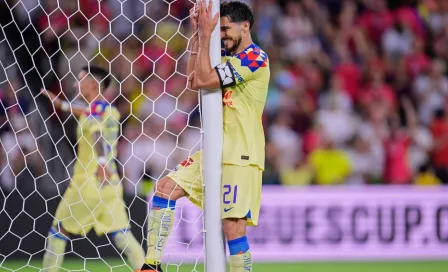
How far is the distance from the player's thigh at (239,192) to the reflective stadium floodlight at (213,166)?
0.18 ft

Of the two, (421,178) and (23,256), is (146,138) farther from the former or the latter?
(421,178)

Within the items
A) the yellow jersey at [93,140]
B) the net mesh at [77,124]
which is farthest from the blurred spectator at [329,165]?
the yellow jersey at [93,140]

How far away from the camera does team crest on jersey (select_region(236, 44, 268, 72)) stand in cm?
524

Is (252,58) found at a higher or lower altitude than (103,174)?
higher

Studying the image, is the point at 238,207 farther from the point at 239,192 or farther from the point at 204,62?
the point at 204,62

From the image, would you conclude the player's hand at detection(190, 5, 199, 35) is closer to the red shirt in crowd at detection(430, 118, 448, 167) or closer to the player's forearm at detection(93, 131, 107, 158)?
the player's forearm at detection(93, 131, 107, 158)

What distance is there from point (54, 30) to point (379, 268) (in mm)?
4115

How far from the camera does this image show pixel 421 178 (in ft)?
34.6

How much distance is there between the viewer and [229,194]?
5.21 m

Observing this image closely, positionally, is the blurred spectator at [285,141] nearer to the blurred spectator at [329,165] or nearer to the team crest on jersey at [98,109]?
the blurred spectator at [329,165]

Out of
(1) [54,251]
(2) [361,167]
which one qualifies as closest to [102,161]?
(1) [54,251]

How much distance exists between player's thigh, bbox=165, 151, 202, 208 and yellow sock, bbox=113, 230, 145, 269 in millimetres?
1550

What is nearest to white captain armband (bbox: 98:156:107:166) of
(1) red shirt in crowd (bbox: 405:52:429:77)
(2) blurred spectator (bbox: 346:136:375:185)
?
(2) blurred spectator (bbox: 346:136:375:185)

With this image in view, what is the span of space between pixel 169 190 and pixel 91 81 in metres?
1.87
